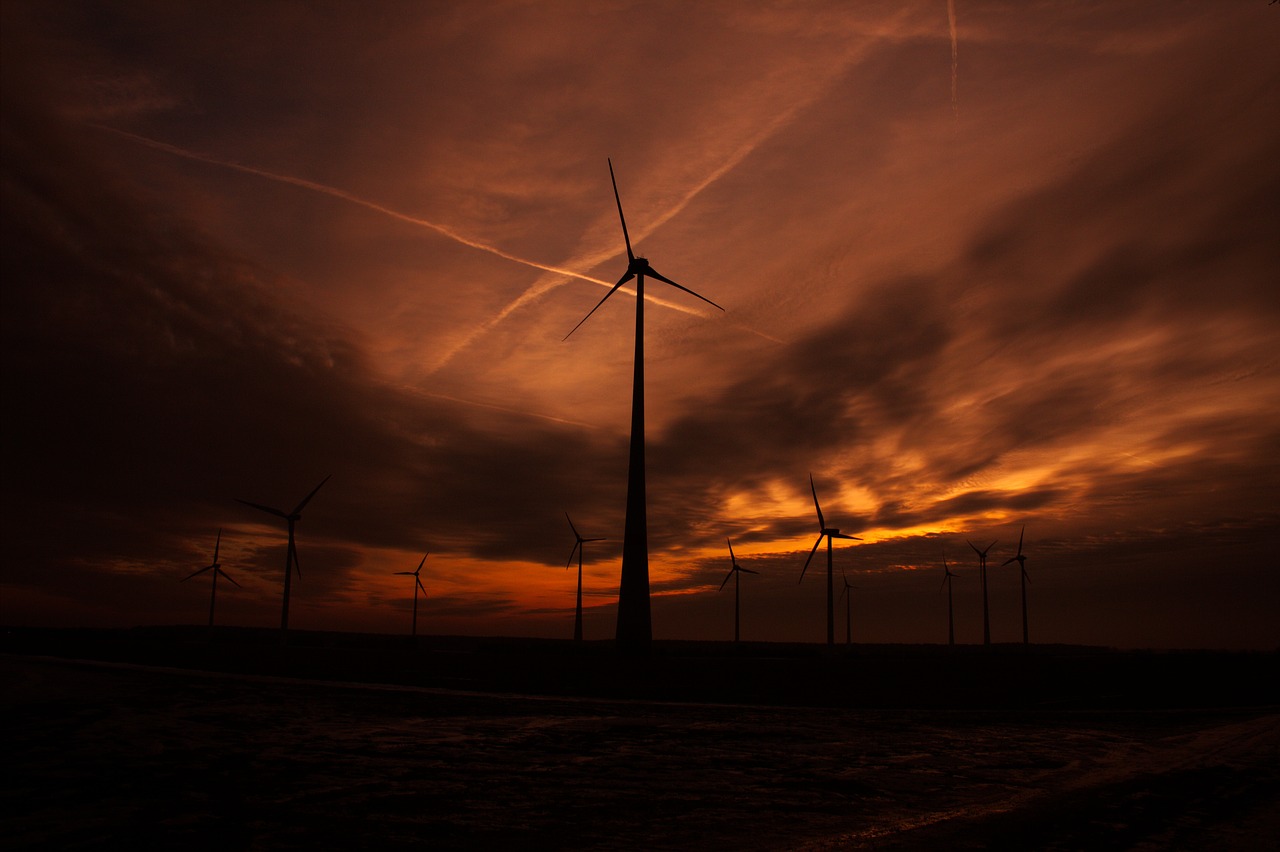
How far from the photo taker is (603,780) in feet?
63.1

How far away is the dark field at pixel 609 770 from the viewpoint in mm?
13633

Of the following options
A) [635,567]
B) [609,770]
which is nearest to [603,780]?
[609,770]

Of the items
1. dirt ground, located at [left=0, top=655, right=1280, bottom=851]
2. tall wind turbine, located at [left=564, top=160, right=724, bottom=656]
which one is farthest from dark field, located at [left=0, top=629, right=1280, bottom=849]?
tall wind turbine, located at [left=564, top=160, right=724, bottom=656]

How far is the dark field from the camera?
1363cm

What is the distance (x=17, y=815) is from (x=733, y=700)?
124 ft

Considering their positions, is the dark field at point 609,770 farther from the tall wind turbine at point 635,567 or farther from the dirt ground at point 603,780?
the tall wind turbine at point 635,567

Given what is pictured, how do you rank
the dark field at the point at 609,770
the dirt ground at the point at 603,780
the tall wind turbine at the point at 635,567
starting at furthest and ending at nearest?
the tall wind turbine at the point at 635,567
the dark field at the point at 609,770
the dirt ground at the point at 603,780

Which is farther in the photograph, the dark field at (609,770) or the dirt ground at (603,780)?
the dark field at (609,770)

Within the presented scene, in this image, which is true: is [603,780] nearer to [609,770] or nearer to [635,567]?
[609,770]

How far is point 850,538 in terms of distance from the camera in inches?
4739

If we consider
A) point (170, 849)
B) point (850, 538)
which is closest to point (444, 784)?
point (170, 849)

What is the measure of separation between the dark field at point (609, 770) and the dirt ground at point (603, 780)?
89mm

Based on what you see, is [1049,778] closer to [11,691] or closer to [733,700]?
[733,700]

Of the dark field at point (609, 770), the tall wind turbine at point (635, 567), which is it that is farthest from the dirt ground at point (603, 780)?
the tall wind turbine at point (635, 567)
